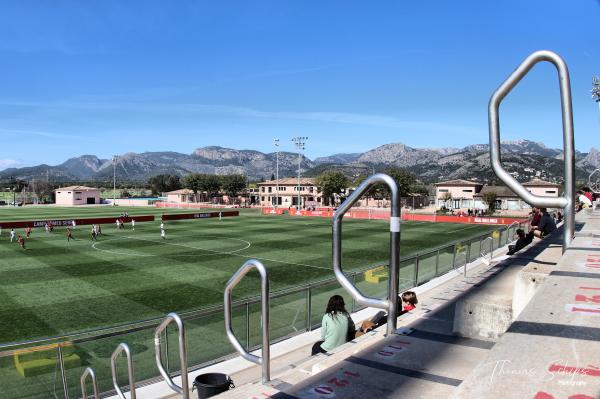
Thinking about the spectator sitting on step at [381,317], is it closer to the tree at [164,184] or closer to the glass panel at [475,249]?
the glass panel at [475,249]

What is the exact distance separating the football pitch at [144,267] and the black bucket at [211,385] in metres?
9.95

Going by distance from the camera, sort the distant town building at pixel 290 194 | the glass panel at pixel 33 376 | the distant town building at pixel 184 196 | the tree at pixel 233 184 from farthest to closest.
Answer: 1. the distant town building at pixel 184 196
2. the tree at pixel 233 184
3. the distant town building at pixel 290 194
4. the glass panel at pixel 33 376

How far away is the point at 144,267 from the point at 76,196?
105054 millimetres

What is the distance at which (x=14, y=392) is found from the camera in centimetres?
767

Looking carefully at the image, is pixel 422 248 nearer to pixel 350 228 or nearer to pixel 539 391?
pixel 350 228

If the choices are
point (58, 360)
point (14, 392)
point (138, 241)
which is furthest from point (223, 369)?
point (138, 241)

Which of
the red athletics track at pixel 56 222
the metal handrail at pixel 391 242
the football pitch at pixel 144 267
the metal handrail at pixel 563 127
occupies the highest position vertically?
the metal handrail at pixel 563 127

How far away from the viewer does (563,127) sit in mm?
2861

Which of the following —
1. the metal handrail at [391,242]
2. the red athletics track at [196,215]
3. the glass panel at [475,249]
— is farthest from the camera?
the red athletics track at [196,215]

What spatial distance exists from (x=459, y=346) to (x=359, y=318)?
7054mm

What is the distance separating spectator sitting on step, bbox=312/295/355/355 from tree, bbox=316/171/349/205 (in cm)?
8921

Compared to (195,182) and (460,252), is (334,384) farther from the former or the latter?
(195,182)

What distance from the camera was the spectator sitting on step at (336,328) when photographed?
267 inches

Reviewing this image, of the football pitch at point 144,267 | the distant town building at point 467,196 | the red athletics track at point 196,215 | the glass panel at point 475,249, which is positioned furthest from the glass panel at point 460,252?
the distant town building at point 467,196
